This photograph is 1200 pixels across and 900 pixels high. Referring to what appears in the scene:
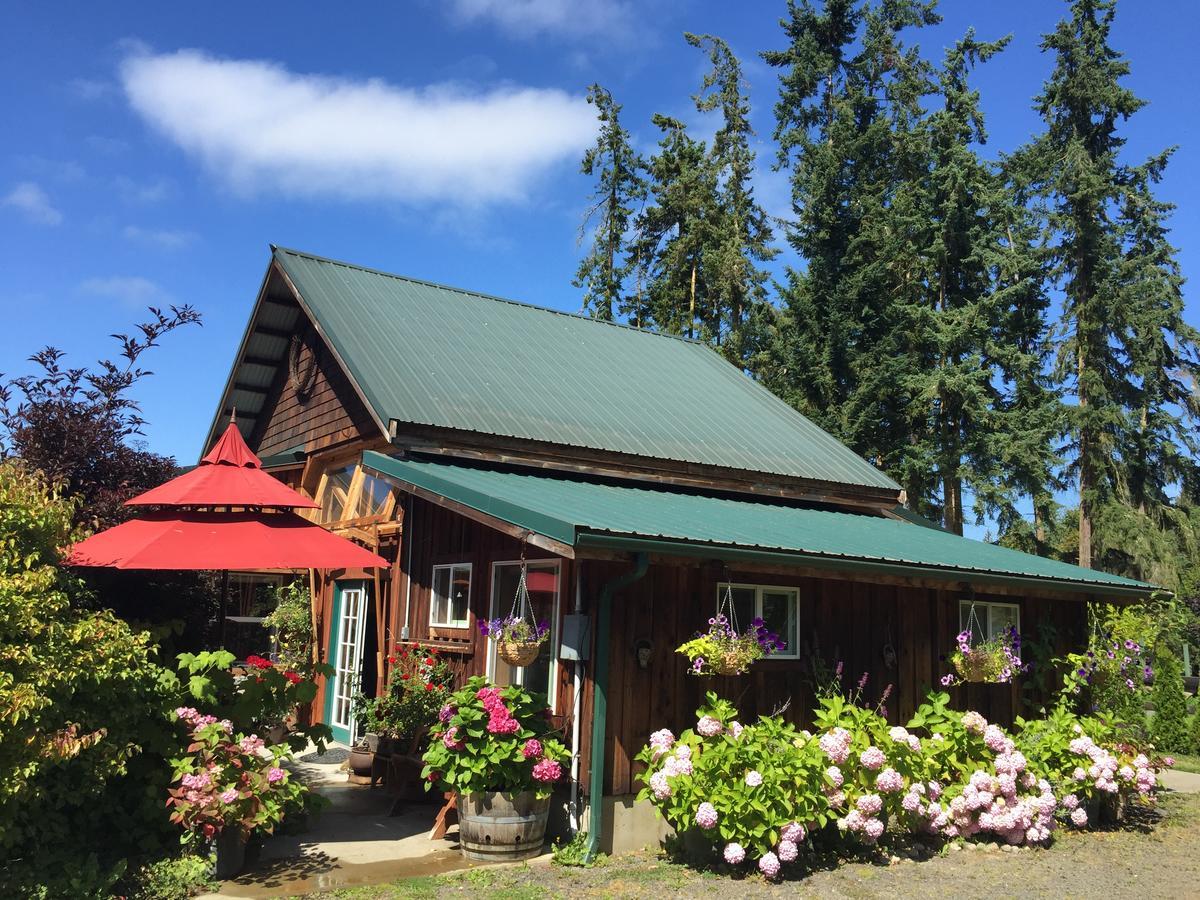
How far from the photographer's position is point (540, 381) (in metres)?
13.0

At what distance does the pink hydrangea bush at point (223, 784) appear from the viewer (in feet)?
21.3

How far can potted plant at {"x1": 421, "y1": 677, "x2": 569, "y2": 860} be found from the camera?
7.17m

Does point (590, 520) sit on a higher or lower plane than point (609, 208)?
lower

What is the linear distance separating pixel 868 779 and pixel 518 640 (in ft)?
9.99

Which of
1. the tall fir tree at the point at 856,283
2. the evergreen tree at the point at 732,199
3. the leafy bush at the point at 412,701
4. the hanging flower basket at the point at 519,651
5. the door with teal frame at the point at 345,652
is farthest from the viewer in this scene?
the evergreen tree at the point at 732,199

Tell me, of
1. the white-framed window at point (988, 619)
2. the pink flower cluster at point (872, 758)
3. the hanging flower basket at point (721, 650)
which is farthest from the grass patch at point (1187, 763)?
the hanging flower basket at point (721, 650)

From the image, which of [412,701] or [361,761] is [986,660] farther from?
[361,761]

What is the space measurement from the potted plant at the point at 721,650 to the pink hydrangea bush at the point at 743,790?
508 mm

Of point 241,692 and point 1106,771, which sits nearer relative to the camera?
point 241,692

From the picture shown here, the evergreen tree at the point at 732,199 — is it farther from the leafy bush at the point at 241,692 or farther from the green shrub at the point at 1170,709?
the leafy bush at the point at 241,692

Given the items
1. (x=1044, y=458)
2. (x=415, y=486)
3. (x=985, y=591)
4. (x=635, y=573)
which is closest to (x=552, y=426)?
(x=415, y=486)

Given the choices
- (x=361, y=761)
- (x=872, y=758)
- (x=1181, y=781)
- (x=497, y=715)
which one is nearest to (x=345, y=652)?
(x=361, y=761)

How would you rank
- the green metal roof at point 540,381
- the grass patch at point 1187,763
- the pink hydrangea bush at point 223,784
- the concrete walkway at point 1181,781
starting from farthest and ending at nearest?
the grass patch at point 1187,763
the concrete walkway at point 1181,781
the green metal roof at point 540,381
the pink hydrangea bush at point 223,784

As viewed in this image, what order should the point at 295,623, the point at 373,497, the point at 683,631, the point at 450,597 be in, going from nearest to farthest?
the point at 683,631
the point at 450,597
the point at 373,497
the point at 295,623
